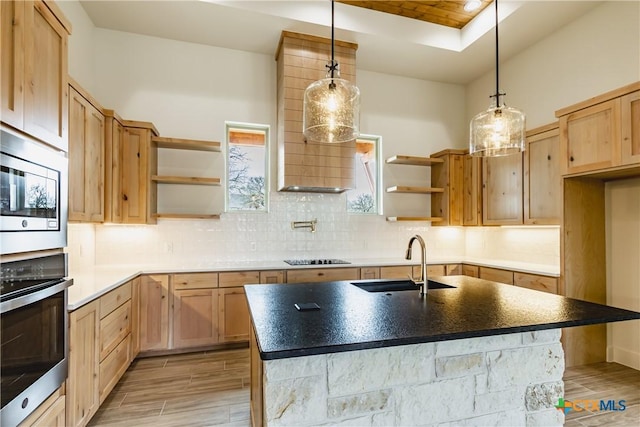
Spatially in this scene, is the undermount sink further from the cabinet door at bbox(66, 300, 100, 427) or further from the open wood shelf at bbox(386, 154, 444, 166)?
the open wood shelf at bbox(386, 154, 444, 166)

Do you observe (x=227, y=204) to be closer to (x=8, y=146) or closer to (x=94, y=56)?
(x=94, y=56)

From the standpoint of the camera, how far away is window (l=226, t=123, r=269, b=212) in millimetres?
4090

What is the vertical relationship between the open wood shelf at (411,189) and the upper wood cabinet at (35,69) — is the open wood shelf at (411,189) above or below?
below

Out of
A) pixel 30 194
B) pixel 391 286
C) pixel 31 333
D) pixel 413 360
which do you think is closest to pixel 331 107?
pixel 391 286

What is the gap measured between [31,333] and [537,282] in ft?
12.3

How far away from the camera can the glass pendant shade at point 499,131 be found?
217 cm

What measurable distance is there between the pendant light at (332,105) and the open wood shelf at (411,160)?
7.97ft

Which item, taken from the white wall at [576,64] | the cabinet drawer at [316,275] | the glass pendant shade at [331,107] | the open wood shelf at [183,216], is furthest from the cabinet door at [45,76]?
the white wall at [576,64]

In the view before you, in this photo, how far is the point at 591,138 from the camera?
284 cm

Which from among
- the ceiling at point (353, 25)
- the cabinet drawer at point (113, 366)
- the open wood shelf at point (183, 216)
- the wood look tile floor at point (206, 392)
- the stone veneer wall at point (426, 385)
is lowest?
the wood look tile floor at point (206, 392)

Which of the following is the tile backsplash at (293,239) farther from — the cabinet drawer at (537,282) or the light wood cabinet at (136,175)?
the cabinet drawer at (537,282)

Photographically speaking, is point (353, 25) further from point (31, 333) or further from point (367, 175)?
point (31, 333)

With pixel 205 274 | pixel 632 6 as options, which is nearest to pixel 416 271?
pixel 205 274

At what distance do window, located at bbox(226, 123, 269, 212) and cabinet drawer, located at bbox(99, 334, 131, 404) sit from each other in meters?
1.80
